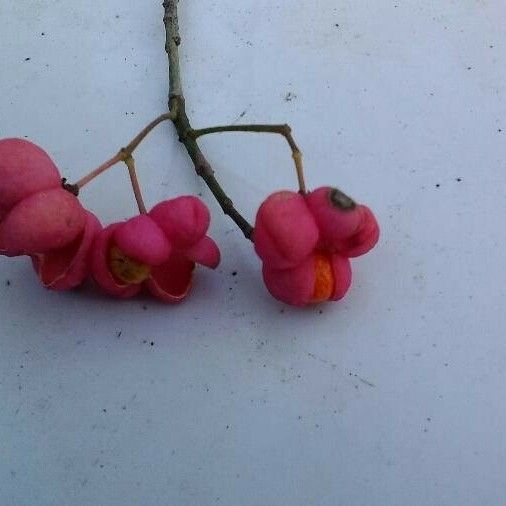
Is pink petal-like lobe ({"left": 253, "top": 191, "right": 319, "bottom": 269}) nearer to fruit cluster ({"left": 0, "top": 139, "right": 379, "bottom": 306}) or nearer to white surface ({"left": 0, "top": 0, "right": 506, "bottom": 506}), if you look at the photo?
fruit cluster ({"left": 0, "top": 139, "right": 379, "bottom": 306})

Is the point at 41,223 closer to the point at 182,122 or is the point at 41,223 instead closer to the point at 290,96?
the point at 182,122

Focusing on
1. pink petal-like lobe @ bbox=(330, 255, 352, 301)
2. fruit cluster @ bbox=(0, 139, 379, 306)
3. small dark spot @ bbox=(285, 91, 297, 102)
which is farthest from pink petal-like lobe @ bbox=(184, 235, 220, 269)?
small dark spot @ bbox=(285, 91, 297, 102)

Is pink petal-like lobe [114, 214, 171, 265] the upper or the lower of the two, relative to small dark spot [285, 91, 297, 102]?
upper

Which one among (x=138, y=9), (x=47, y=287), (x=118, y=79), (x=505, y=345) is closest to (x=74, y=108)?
(x=118, y=79)

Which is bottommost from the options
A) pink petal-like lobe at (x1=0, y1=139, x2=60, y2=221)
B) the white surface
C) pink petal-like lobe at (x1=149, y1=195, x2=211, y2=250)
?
the white surface

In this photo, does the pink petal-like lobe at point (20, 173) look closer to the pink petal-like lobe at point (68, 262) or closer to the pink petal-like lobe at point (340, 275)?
the pink petal-like lobe at point (68, 262)

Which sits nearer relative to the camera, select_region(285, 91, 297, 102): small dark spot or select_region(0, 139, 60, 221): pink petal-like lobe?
select_region(0, 139, 60, 221): pink petal-like lobe
